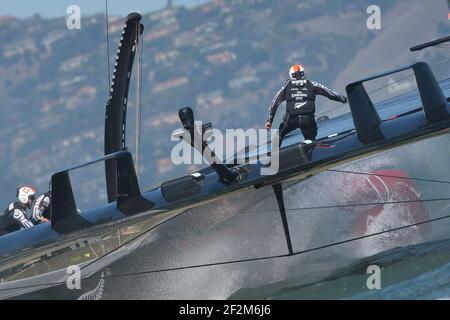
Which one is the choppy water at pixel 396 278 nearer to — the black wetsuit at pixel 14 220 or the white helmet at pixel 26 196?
the black wetsuit at pixel 14 220

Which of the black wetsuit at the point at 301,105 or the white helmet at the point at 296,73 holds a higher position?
the white helmet at the point at 296,73

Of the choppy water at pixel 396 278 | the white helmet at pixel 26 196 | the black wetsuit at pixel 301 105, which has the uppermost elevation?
the black wetsuit at pixel 301 105

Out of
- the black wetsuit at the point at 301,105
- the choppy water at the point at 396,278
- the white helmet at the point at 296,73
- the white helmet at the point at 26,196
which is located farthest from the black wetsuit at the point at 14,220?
the choppy water at the point at 396,278

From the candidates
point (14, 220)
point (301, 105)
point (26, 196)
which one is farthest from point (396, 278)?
point (26, 196)

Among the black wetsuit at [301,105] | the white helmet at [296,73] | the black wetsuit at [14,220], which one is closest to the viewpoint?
the black wetsuit at [301,105]

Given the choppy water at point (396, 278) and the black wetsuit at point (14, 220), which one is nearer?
the choppy water at point (396, 278)

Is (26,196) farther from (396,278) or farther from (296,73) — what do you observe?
(396,278)

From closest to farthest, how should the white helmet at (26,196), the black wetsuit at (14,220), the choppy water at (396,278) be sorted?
1. the choppy water at (396,278)
2. the black wetsuit at (14,220)
3. the white helmet at (26,196)
